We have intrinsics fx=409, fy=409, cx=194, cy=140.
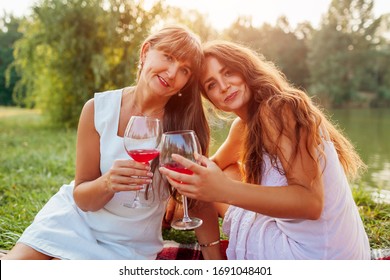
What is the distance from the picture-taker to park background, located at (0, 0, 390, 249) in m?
3.93

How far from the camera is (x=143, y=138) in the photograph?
1668 millimetres

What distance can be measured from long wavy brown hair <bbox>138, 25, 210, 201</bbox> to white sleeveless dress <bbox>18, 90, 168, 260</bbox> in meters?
0.26

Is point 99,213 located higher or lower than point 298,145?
lower

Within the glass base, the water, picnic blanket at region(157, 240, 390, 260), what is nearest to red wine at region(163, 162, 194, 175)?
the glass base

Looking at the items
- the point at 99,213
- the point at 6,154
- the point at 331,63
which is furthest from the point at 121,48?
the point at 331,63

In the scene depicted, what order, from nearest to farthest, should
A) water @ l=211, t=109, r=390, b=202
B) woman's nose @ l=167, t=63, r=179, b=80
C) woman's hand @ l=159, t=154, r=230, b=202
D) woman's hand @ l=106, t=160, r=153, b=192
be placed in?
woman's hand @ l=159, t=154, r=230, b=202, woman's hand @ l=106, t=160, r=153, b=192, woman's nose @ l=167, t=63, r=179, b=80, water @ l=211, t=109, r=390, b=202

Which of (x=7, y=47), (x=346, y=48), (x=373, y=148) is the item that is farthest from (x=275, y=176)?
(x=346, y=48)

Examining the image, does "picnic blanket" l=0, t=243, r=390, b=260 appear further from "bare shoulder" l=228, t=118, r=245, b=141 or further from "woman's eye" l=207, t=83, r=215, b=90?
"woman's eye" l=207, t=83, r=215, b=90

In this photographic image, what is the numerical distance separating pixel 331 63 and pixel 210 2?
14200 millimetres

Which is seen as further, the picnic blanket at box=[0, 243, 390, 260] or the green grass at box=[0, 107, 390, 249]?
the green grass at box=[0, 107, 390, 249]

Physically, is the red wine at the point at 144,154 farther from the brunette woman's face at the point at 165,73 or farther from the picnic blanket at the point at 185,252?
the picnic blanket at the point at 185,252
